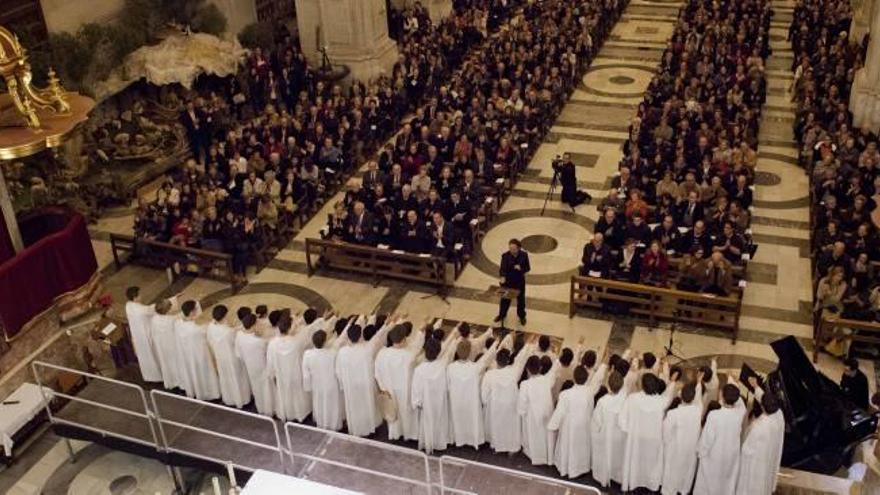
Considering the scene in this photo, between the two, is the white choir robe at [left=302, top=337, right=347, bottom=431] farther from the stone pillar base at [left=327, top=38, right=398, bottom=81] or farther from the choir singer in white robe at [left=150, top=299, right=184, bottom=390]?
the stone pillar base at [left=327, top=38, right=398, bottom=81]

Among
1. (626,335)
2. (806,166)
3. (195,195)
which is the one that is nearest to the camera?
(626,335)

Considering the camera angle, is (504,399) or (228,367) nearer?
(504,399)

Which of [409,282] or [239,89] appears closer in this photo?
[409,282]

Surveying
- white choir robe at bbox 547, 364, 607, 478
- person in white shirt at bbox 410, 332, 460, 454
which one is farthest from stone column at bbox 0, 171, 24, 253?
white choir robe at bbox 547, 364, 607, 478

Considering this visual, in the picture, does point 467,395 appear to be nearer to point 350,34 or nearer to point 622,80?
point 350,34

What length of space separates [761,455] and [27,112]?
353 inches

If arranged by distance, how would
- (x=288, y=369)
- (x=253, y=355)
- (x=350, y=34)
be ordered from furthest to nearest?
(x=350, y=34) < (x=253, y=355) < (x=288, y=369)

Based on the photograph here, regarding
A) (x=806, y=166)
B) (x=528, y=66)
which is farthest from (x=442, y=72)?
(x=806, y=166)

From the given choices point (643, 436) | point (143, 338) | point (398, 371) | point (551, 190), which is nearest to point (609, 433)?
point (643, 436)

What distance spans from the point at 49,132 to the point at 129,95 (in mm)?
11777

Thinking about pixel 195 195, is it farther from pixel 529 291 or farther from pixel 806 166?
pixel 806 166

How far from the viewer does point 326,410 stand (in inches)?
430

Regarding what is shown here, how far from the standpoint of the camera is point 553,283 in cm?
1481

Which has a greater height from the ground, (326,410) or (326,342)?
(326,342)
